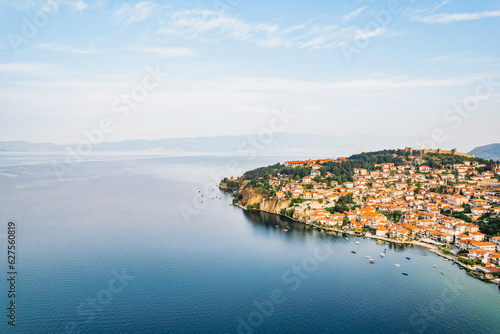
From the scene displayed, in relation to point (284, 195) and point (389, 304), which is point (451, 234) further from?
point (284, 195)

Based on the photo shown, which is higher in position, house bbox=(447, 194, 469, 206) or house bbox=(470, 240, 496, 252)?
house bbox=(447, 194, 469, 206)

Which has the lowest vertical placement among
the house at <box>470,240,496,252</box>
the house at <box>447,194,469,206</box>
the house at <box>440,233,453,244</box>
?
the house at <box>440,233,453,244</box>

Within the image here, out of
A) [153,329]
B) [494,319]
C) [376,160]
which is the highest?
[376,160]

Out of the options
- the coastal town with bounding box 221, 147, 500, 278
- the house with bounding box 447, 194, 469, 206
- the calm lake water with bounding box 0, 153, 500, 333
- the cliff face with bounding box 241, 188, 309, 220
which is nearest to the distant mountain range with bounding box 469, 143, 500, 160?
the coastal town with bounding box 221, 147, 500, 278

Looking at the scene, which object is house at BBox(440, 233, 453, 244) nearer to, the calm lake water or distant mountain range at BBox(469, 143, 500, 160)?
the calm lake water

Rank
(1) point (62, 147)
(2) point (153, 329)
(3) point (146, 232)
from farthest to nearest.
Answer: (1) point (62, 147) → (3) point (146, 232) → (2) point (153, 329)

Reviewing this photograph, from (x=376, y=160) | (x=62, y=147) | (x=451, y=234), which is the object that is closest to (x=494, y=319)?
(x=451, y=234)

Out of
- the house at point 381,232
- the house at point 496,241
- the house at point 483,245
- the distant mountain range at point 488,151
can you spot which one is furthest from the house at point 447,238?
the distant mountain range at point 488,151
